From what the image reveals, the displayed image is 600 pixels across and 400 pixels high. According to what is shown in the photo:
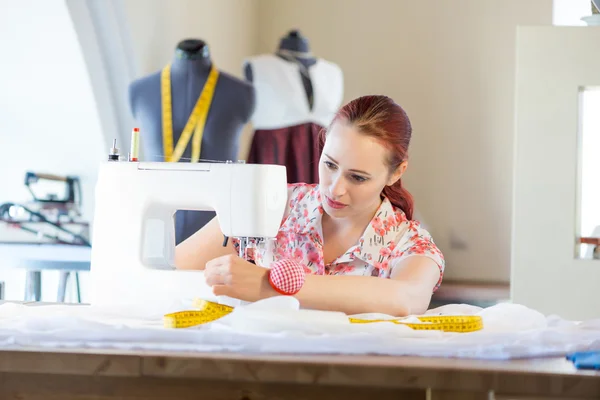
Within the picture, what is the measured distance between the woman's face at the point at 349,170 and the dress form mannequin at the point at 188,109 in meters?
1.75

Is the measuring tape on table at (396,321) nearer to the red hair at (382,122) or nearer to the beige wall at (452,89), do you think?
the red hair at (382,122)

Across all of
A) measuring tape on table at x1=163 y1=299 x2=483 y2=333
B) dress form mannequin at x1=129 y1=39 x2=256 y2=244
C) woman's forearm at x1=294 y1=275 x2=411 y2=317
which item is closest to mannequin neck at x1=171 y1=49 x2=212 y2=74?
dress form mannequin at x1=129 y1=39 x2=256 y2=244

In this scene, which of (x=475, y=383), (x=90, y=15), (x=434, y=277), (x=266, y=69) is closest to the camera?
(x=475, y=383)

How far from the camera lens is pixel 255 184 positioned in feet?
5.78

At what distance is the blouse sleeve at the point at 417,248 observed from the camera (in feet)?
6.34

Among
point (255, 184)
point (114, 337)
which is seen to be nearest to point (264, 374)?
point (114, 337)

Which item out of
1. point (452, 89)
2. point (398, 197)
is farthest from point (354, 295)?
point (452, 89)

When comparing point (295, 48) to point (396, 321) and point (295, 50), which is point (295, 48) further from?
point (396, 321)

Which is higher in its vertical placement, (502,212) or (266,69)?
(266,69)

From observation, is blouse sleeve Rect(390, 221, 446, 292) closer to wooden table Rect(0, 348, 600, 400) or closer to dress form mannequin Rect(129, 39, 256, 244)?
wooden table Rect(0, 348, 600, 400)

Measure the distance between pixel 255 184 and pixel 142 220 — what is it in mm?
258

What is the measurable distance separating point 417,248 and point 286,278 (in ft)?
1.67

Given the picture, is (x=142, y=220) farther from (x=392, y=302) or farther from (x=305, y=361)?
(x=305, y=361)

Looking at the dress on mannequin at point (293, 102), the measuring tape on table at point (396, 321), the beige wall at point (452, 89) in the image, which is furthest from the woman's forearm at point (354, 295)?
the beige wall at point (452, 89)
